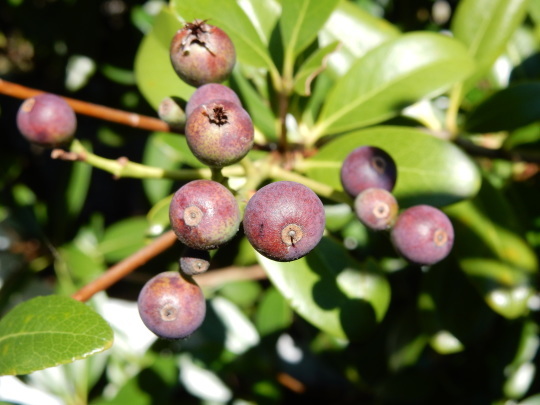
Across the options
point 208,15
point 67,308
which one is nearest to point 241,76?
point 208,15

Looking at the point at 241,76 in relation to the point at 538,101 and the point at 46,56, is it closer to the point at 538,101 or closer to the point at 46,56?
the point at 538,101

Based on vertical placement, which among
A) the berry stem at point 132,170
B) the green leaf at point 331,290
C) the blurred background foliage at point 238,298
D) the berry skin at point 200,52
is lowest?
the blurred background foliage at point 238,298

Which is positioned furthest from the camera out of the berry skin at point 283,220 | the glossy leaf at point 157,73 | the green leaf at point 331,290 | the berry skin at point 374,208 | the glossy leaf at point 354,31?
the glossy leaf at point 354,31

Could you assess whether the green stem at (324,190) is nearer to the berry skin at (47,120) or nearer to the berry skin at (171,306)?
the berry skin at (171,306)

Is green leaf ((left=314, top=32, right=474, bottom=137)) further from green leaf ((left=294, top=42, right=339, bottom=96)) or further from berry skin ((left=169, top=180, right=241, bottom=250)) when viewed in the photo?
berry skin ((left=169, top=180, right=241, bottom=250))

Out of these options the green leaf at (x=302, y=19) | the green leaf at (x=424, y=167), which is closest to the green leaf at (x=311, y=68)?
the green leaf at (x=302, y=19)
